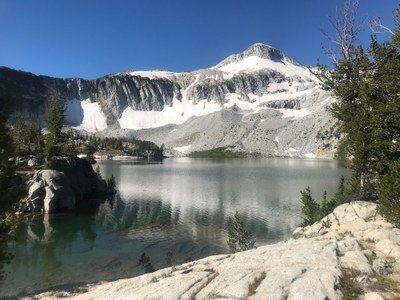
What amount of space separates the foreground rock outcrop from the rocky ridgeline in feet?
156

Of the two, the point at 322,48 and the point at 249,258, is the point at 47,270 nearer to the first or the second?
the point at 249,258

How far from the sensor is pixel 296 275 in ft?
45.7

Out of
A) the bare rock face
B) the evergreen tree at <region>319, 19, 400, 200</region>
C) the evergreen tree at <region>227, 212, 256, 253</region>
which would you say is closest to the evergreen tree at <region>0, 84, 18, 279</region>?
the evergreen tree at <region>227, 212, 256, 253</region>

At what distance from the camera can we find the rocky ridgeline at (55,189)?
6238cm

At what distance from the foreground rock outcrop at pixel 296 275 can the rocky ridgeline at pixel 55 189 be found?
47.6 m

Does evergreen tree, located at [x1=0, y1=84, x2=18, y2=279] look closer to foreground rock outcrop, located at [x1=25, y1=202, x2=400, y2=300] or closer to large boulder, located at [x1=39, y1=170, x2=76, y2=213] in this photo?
foreground rock outcrop, located at [x1=25, y1=202, x2=400, y2=300]

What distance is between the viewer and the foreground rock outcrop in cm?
1288

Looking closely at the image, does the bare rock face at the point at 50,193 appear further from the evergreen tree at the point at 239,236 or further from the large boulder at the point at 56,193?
the evergreen tree at the point at 239,236

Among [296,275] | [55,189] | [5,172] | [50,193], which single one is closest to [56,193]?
[55,189]

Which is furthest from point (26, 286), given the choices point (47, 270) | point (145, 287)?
point (145, 287)

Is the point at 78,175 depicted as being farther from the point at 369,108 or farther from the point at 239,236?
the point at 369,108

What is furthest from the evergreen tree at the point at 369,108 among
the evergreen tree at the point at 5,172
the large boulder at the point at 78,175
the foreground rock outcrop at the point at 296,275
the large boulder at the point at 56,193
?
the large boulder at the point at 78,175

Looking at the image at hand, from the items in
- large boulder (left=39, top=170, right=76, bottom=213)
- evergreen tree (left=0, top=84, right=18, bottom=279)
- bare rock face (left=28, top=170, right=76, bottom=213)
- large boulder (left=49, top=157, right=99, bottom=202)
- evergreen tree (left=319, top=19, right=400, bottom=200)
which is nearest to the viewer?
evergreen tree (left=0, top=84, right=18, bottom=279)

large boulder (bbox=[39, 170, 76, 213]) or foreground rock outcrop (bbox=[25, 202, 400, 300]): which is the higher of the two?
foreground rock outcrop (bbox=[25, 202, 400, 300])
